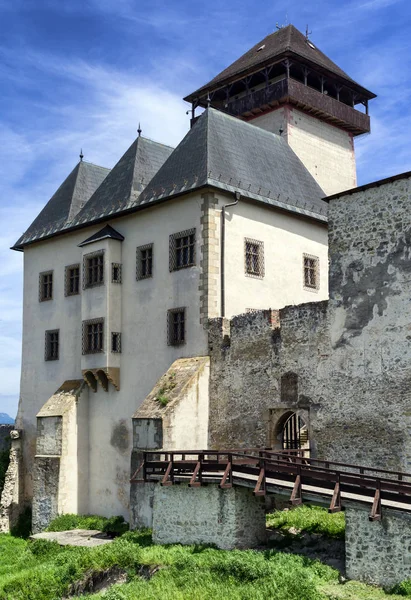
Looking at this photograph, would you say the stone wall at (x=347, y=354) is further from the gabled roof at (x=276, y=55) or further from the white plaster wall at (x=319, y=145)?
the gabled roof at (x=276, y=55)

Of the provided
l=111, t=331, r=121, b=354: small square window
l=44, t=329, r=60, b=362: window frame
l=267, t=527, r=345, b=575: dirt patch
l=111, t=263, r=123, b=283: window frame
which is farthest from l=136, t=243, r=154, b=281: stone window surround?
l=267, t=527, r=345, b=575: dirt patch

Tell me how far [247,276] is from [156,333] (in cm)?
358

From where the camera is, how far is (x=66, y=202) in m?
33.9

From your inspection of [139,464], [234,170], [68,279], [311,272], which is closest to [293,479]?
[139,464]

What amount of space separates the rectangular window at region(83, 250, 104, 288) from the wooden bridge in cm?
860

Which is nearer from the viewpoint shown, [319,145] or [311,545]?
[311,545]

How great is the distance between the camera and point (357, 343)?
21.4 metres

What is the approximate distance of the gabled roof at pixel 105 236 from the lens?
28.9m

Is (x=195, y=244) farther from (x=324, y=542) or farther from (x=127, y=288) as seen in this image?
(x=324, y=542)

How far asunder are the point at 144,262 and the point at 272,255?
4.43m

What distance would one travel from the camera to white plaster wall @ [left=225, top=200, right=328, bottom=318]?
2620 centimetres

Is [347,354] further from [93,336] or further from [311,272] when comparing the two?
[93,336]

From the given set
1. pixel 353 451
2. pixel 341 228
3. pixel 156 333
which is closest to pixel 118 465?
pixel 156 333

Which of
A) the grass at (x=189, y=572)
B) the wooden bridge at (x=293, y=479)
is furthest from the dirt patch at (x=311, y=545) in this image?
the wooden bridge at (x=293, y=479)
